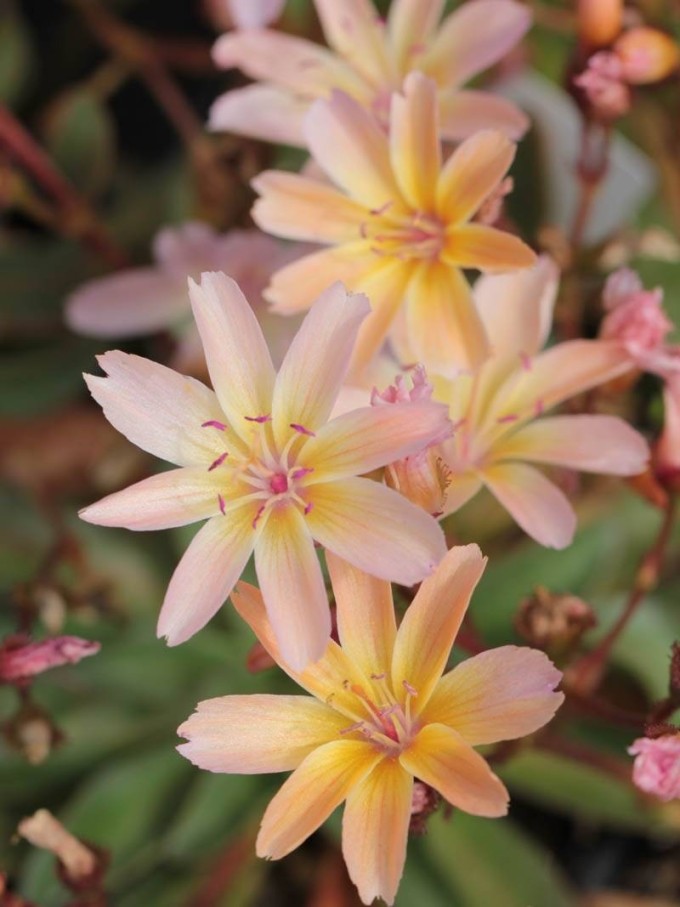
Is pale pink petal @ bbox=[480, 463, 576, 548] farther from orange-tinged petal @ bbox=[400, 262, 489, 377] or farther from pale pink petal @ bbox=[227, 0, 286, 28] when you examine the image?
pale pink petal @ bbox=[227, 0, 286, 28]

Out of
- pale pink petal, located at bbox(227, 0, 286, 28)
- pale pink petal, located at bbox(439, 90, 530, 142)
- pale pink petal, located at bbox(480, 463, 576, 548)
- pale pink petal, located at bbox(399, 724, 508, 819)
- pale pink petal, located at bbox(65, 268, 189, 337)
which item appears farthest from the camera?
pale pink petal, located at bbox(65, 268, 189, 337)

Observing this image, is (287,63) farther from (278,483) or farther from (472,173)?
(278,483)

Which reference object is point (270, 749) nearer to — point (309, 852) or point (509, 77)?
point (309, 852)

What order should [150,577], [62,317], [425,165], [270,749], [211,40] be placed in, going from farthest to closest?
[211,40] < [62,317] < [150,577] < [425,165] < [270,749]

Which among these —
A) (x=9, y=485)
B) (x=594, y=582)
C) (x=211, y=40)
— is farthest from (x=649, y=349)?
(x=211, y=40)

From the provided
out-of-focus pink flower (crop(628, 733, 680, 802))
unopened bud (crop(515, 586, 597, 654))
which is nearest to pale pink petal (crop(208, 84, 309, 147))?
unopened bud (crop(515, 586, 597, 654))

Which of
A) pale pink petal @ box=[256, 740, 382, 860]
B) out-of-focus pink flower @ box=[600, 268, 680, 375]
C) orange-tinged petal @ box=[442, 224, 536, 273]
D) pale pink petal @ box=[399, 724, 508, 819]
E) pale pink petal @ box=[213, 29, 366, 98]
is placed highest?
pale pink petal @ box=[213, 29, 366, 98]
